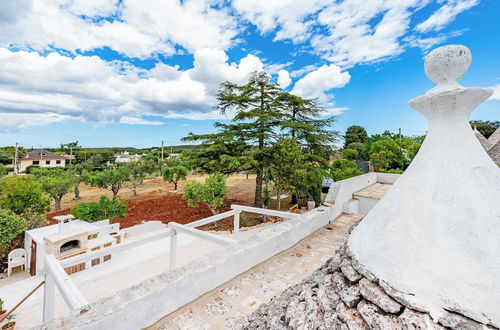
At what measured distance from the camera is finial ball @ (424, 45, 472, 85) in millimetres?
1657

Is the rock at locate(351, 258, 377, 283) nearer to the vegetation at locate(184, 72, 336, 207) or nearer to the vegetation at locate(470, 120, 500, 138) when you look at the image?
the vegetation at locate(184, 72, 336, 207)

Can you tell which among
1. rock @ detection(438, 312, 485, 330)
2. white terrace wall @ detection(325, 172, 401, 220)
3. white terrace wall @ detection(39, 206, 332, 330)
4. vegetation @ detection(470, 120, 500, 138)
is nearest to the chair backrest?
white terrace wall @ detection(39, 206, 332, 330)

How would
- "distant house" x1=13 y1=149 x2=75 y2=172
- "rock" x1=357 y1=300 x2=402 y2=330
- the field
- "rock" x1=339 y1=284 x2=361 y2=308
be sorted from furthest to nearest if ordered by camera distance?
1. "distant house" x1=13 y1=149 x2=75 y2=172
2. the field
3. "rock" x1=339 y1=284 x2=361 y2=308
4. "rock" x1=357 y1=300 x2=402 y2=330

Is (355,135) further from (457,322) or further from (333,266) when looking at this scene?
(457,322)

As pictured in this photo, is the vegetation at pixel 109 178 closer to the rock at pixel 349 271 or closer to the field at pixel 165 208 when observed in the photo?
the field at pixel 165 208

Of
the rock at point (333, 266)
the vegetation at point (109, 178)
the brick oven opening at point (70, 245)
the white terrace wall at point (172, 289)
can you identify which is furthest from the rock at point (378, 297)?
the vegetation at point (109, 178)

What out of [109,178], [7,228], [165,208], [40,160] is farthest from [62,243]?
[40,160]

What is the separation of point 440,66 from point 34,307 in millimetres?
8128

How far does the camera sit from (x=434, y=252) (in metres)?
1.42

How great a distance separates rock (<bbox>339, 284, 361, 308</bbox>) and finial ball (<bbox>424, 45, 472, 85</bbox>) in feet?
5.38

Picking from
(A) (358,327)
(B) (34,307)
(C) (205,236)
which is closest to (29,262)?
(B) (34,307)

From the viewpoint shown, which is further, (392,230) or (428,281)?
(392,230)

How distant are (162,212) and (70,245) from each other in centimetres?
806

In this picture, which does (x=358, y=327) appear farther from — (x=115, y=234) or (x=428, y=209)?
(x=115, y=234)
